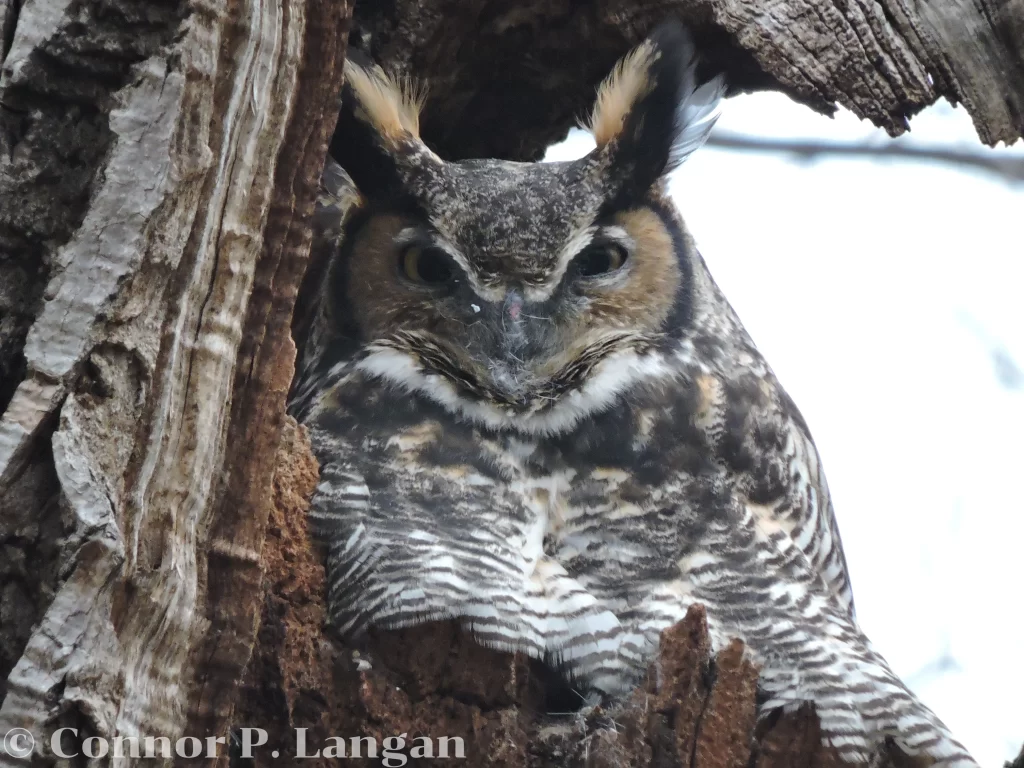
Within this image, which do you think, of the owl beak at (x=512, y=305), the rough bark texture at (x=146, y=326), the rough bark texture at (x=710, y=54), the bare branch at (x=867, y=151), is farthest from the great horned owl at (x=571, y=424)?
the bare branch at (x=867, y=151)

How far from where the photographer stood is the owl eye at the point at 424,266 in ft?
6.94

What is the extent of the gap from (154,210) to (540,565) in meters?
0.92

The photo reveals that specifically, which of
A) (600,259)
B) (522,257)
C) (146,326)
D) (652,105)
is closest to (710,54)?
(652,105)

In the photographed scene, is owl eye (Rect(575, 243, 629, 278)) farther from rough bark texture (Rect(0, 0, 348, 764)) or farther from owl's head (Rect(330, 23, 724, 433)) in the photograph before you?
rough bark texture (Rect(0, 0, 348, 764))

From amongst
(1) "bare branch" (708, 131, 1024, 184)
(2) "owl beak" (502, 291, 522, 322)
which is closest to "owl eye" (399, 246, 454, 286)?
(2) "owl beak" (502, 291, 522, 322)

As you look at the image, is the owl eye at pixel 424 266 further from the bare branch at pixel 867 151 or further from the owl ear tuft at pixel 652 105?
the bare branch at pixel 867 151

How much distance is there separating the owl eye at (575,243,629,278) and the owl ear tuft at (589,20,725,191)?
0.53ft

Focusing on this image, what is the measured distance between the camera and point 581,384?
2117 millimetres

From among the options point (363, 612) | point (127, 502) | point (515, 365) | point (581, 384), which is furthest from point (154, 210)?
point (581, 384)

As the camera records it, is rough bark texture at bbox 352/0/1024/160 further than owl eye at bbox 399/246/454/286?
No

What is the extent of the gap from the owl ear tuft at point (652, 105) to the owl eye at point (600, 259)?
16 centimetres

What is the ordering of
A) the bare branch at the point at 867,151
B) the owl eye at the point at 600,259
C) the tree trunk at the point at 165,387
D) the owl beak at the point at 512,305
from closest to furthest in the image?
the tree trunk at the point at 165,387 → the owl beak at the point at 512,305 → the owl eye at the point at 600,259 → the bare branch at the point at 867,151

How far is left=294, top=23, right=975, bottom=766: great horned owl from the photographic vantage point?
5.93ft

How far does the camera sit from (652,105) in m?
2.25
